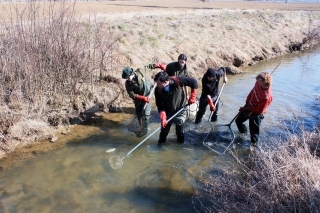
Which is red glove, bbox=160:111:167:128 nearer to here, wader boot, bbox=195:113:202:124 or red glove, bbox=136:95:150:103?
red glove, bbox=136:95:150:103

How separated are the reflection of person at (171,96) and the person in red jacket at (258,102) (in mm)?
1227

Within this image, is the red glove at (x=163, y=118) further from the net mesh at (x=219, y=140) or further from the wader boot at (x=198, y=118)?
the wader boot at (x=198, y=118)

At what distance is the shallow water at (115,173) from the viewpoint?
4.81 meters

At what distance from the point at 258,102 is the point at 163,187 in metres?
2.56

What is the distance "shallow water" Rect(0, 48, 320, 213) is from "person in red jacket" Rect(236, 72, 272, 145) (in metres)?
0.54

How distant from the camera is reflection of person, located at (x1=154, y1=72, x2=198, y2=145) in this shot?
5.50 meters

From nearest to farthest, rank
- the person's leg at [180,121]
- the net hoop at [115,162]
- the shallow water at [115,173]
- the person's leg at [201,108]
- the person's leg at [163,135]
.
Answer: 1. the shallow water at [115,173]
2. the net hoop at [115,162]
3. the person's leg at [180,121]
4. the person's leg at [163,135]
5. the person's leg at [201,108]

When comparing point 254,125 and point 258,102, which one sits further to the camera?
point 254,125

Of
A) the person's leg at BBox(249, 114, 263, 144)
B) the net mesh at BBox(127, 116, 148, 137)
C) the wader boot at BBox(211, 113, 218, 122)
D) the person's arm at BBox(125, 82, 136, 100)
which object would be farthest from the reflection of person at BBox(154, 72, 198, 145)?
the wader boot at BBox(211, 113, 218, 122)

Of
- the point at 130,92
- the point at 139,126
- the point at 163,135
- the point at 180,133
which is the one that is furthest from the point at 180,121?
the point at 130,92

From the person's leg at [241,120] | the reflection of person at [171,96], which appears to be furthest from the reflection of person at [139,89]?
the person's leg at [241,120]

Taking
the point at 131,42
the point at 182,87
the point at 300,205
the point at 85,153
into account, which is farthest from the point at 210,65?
the point at 300,205

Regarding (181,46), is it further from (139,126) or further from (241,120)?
(241,120)

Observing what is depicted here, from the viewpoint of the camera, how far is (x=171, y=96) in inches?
229
